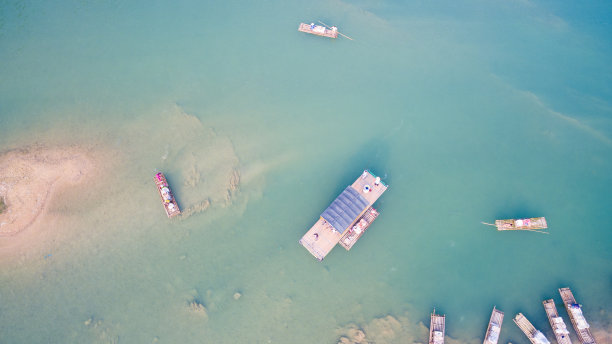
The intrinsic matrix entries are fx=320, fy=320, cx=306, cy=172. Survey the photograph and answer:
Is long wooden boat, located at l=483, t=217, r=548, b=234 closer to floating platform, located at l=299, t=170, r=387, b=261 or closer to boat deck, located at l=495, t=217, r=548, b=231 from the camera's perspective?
boat deck, located at l=495, t=217, r=548, b=231

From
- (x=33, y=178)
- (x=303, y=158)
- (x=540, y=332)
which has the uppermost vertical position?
(x=303, y=158)

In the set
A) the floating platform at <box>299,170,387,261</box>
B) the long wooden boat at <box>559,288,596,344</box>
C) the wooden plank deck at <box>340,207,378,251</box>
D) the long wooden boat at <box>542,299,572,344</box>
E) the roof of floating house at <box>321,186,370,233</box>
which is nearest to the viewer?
the long wooden boat at <box>559,288,596,344</box>

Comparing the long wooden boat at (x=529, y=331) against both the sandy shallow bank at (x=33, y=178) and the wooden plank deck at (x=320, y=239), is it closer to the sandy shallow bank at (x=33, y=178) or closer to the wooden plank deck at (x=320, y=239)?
the wooden plank deck at (x=320, y=239)

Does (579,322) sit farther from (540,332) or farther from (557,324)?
(540,332)

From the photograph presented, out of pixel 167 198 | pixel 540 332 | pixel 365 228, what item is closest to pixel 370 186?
pixel 365 228

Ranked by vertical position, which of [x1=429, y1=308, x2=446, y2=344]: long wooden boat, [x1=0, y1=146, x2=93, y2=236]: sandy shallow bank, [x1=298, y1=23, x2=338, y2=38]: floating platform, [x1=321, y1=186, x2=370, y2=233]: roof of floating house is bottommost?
[x1=0, y1=146, x2=93, y2=236]: sandy shallow bank

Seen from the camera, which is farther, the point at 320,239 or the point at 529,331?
the point at 320,239

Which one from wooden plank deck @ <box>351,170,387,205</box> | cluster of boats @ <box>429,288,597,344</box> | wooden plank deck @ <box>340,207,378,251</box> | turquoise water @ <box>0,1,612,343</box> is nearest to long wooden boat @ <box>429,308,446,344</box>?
cluster of boats @ <box>429,288,597,344</box>
